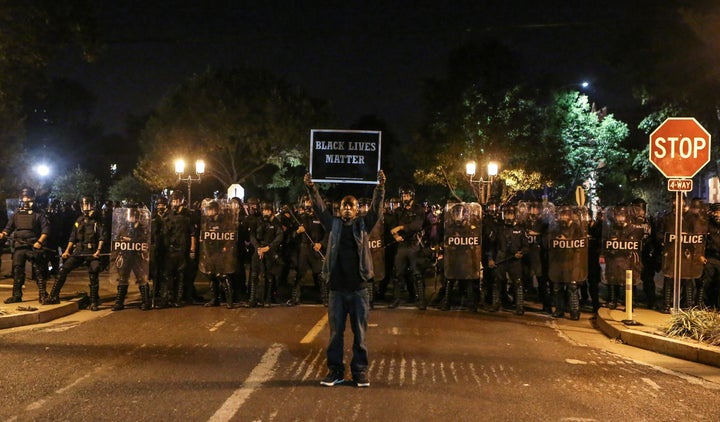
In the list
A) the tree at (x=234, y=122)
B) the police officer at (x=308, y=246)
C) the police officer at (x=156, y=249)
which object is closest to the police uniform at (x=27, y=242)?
the police officer at (x=156, y=249)

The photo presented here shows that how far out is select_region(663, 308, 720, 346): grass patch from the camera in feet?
31.3

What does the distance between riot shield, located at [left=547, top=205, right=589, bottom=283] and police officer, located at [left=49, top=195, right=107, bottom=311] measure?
316 inches

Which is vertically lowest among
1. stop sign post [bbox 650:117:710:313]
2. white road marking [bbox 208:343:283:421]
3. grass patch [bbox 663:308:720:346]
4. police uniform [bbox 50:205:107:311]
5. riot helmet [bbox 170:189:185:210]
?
white road marking [bbox 208:343:283:421]

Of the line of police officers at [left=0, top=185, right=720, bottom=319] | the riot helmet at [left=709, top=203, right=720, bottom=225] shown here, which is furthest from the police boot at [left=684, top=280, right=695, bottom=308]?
the riot helmet at [left=709, top=203, right=720, bottom=225]

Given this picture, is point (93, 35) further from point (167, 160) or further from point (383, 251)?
point (167, 160)

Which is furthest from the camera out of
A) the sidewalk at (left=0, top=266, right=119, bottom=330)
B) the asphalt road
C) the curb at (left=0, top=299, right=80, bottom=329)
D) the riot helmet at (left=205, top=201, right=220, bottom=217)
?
the riot helmet at (left=205, top=201, right=220, bottom=217)

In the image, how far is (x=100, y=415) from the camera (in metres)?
6.27

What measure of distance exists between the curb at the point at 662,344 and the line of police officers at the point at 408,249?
5.44ft

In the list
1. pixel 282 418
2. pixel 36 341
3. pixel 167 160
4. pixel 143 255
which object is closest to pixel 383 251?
pixel 143 255

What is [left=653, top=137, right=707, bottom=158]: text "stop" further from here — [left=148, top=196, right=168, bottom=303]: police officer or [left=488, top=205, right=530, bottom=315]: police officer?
[left=148, top=196, right=168, bottom=303]: police officer

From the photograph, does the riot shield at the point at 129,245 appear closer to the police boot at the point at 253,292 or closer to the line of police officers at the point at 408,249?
the line of police officers at the point at 408,249

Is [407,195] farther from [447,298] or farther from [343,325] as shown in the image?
[343,325]

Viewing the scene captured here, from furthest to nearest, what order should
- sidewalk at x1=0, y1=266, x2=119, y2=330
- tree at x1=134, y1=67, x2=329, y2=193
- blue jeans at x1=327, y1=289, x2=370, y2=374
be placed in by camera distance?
tree at x1=134, y1=67, x2=329, y2=193, sidewalk at x1=0, y1=266, x2=119, y2=330, blue jeans at x1=327, y1=289, x2=370, y2=374

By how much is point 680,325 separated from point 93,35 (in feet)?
44.0
